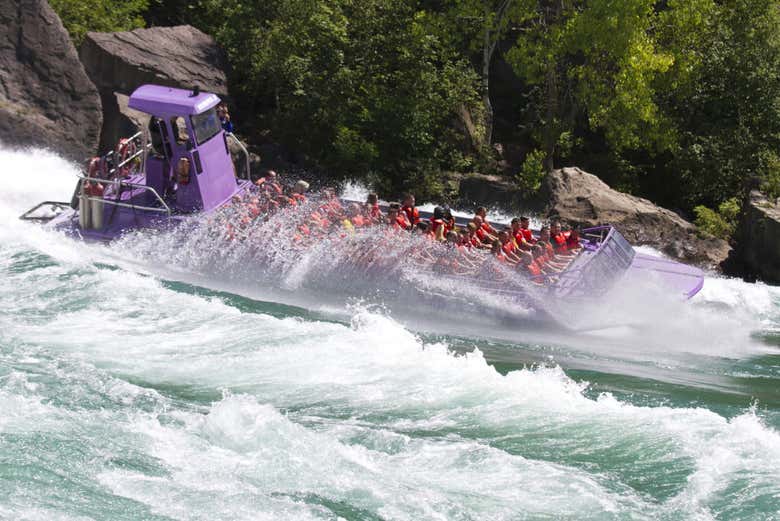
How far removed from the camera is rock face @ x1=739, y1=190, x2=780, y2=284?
790 inches

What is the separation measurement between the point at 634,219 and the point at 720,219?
7.85 feet

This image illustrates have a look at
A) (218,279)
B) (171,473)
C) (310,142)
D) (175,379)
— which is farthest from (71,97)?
(171,473)

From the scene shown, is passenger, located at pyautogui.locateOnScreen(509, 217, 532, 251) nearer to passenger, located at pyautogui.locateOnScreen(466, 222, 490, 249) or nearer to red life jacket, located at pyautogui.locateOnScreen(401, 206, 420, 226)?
passenger, located at pyautogui.locateOnScreen(466, 222, 490, 249)

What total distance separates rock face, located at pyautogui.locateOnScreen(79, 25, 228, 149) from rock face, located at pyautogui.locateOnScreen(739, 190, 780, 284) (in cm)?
1264

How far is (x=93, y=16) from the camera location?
27.1 metres

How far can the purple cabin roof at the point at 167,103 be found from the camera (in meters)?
15.7

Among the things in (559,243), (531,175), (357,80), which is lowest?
(559,243)

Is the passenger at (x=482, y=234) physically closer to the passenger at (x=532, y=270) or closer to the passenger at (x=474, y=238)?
the passenger at (x=474, y=238)

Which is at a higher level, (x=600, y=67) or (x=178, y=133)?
(x=600, y=67)

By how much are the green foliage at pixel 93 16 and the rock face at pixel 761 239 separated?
1618 centimetres

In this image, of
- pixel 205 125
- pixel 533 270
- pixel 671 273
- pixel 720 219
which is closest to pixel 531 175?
pixel 720 219

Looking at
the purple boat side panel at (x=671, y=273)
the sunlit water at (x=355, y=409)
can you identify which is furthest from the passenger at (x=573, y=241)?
the sunlit water at (x=355, y=409)

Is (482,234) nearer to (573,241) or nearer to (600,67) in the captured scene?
(573,241)

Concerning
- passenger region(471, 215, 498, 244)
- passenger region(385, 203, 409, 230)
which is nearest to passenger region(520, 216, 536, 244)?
passenger region(471, 215, 498, 244)
